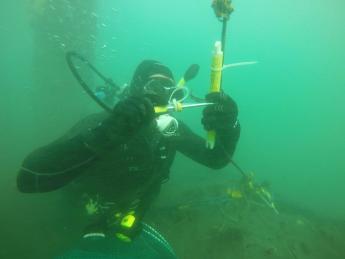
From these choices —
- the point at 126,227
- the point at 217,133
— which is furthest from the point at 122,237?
the point at 217,133

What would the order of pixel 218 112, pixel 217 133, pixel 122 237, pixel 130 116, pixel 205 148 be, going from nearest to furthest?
pixel 130 116 → pixel 218 112 → pixel 122 237 → pixel 217 133 → pixel 205 148

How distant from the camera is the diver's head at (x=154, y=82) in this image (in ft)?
10.8

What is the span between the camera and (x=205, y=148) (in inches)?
182

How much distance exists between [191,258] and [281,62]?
147822 millimetres

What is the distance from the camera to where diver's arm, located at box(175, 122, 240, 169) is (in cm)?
411

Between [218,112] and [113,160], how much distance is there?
128 cm

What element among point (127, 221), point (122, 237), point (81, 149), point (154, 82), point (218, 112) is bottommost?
point (122, 237)

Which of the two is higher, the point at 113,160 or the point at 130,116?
the point at 130,116

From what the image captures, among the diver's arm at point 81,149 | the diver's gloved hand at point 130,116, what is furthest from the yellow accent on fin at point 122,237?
the diver's gloved hand at point 130,116

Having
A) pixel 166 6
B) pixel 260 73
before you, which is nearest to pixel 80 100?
pixel 166 6

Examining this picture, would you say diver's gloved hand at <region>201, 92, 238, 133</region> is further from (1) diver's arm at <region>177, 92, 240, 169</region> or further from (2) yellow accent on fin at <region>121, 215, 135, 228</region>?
(2) yellow accent on fin at <region>121, 215, 135, 228</region>

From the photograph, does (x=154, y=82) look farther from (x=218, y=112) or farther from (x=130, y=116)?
(x=130, y=116)

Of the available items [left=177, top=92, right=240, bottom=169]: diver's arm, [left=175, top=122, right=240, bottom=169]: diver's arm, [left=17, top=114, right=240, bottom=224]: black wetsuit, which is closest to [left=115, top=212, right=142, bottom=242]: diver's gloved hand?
[left=17, top=114, right=240, bottom=224]: black wetsuit

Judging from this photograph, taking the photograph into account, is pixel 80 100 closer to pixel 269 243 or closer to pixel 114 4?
pixel 269 243
